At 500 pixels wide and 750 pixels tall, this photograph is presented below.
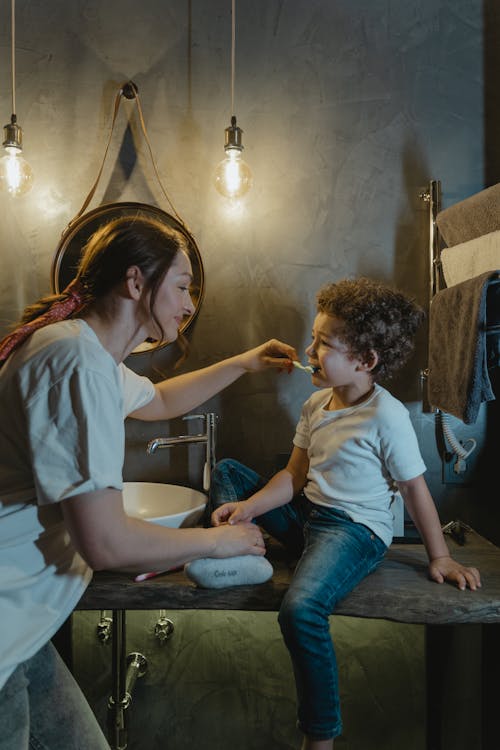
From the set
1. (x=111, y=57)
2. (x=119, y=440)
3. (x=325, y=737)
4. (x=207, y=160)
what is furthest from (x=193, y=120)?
(x=325, y=737)

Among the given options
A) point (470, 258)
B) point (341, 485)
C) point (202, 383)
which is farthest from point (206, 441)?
point (470, 258)

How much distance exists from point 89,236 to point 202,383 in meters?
0.67

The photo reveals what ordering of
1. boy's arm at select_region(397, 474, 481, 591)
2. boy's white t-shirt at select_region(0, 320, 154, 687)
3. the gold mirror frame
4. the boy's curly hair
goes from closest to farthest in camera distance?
1. boy's white t-shirt at select_region(0, 320, 154, 687)
2. boy's arm at select_region(397, 474, 481, 591)
3. the boy's curly hair
4. the gold mirror frame

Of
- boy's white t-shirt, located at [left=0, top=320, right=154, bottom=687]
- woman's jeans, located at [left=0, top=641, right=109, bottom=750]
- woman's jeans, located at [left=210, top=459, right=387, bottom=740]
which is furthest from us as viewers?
woman's jeans, located at [left=210, top=459, right=387, bottom=740]

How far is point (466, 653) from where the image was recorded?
168cm

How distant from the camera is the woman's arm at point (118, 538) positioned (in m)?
0.90

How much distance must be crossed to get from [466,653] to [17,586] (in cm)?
139

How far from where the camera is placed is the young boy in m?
1.17

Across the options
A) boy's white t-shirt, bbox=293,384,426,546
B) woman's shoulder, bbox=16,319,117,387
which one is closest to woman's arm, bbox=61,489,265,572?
woman's shoulder, bbox=16,319,117,387

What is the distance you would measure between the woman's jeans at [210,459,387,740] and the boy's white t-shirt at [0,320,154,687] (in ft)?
1.60

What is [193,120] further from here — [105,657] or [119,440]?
[105,657]

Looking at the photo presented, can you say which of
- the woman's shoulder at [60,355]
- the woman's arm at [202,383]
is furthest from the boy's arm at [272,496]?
the woman's shoulder at [60,355]

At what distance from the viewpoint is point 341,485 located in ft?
4.58

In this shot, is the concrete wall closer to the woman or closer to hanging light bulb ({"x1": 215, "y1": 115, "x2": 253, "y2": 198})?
hanging light bulb ({"x1": 215, "y1": 115, "x2": 253, "y2": 198})
